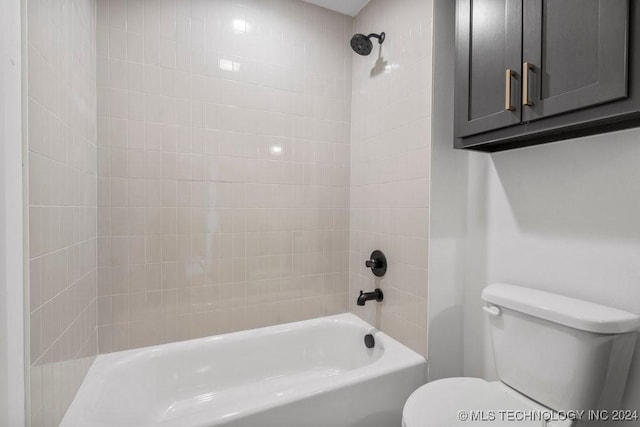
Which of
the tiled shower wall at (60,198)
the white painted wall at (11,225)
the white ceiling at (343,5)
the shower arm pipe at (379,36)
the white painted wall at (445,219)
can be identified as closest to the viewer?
the white painted wall at (11,225)

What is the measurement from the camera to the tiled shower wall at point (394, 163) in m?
1.48

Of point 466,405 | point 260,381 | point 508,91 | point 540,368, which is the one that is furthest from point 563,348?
point 260,381

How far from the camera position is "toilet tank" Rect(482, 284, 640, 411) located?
0.91 metres

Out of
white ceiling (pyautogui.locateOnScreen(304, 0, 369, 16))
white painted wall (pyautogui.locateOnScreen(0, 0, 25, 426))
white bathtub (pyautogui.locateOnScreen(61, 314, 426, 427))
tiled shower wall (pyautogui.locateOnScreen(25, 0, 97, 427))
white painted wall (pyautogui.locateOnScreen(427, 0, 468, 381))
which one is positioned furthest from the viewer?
white ceiling (pyautogui.locateOnScreen(304, 0, 369, 16))

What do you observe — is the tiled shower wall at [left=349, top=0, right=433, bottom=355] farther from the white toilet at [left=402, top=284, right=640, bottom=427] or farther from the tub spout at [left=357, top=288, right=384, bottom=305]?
the white toilet at [left=402, top=284, right=640, bottom=427]

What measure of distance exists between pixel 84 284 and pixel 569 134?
6.80 ft

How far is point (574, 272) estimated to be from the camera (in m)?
1.11

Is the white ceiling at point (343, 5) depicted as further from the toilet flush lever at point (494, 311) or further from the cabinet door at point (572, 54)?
the toilet flush lever at point (494, 311)

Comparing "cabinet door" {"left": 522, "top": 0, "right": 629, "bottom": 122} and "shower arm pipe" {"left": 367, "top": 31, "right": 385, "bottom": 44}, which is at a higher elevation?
"shower arm pipe" {"left": 367, "top": 31, "right": 385, "bottom": 44}

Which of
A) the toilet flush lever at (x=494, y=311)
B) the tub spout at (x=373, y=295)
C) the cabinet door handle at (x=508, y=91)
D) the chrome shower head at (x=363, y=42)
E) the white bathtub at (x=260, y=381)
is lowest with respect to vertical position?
the white bathtub at (x=260, y=381)


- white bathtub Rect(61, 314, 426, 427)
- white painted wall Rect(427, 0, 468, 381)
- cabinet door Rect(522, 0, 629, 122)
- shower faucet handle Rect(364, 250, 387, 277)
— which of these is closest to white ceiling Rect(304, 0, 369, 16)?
white painted wall Rect(427, 0, 468, 381)

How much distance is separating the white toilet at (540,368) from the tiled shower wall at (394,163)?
1.19 ft

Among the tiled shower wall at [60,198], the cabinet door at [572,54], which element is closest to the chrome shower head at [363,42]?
the cabinet door at [572,54]

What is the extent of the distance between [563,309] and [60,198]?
5.79ft
